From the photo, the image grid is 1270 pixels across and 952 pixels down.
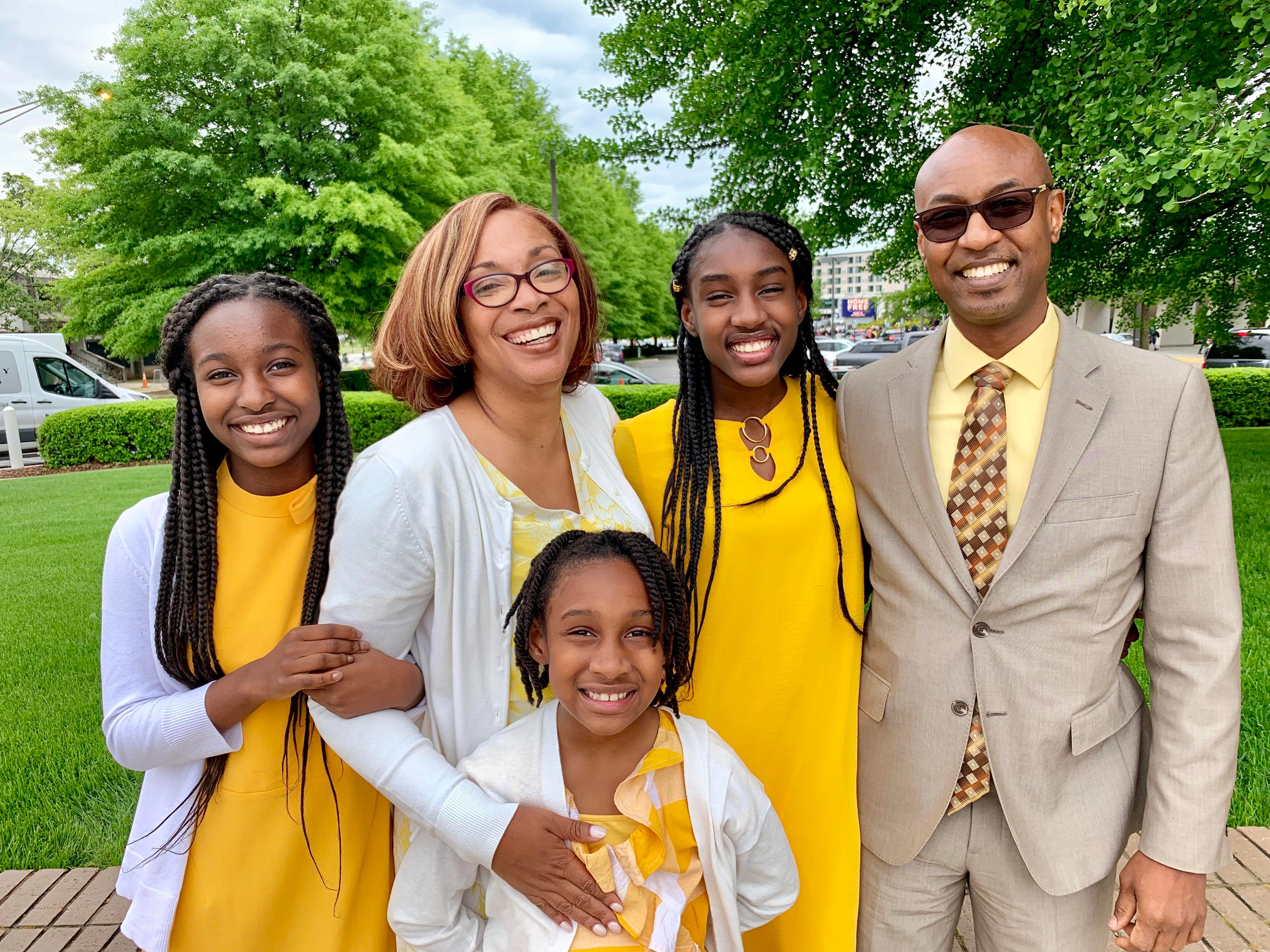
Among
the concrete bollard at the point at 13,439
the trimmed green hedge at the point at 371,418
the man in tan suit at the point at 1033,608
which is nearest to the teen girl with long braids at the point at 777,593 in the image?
the man in tan suit at the point at 1033,608

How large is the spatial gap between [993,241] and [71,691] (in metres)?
6.15

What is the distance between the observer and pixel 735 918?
188 centimetres

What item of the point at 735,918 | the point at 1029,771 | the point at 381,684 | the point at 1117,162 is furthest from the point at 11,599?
the point at 1117,162

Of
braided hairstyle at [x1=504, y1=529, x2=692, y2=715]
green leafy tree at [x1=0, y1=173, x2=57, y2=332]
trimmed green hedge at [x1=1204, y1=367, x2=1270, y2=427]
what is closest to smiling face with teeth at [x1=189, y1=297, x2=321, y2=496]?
braided hairstyle at [x1=504, y1=529, x2=692, y2=715]

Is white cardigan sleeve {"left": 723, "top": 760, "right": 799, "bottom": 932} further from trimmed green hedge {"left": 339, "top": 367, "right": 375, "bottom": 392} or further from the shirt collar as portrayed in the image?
trimmed green hedge {"left": 339, "top": 367, "right": 375, "bottom": 392}

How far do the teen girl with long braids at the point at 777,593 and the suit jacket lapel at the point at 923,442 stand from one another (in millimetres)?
274

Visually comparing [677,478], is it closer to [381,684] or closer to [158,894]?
[381,684]

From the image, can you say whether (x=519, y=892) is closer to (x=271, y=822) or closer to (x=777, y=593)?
(x=271, y=822)

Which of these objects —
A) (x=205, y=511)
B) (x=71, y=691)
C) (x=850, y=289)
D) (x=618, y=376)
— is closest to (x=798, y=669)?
(x=205, y=511)

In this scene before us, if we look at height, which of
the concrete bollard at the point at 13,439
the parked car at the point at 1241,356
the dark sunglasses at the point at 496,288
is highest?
the dark sunglasses at the point at 496,288

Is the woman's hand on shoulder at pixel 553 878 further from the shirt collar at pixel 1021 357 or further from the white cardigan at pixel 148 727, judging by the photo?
the shirt collar at pixel 1021 357

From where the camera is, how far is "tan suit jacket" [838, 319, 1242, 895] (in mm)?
1979

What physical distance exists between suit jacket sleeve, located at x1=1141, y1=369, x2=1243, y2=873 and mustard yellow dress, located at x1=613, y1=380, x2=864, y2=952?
30.1 inches

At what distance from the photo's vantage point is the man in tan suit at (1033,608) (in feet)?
6.52
